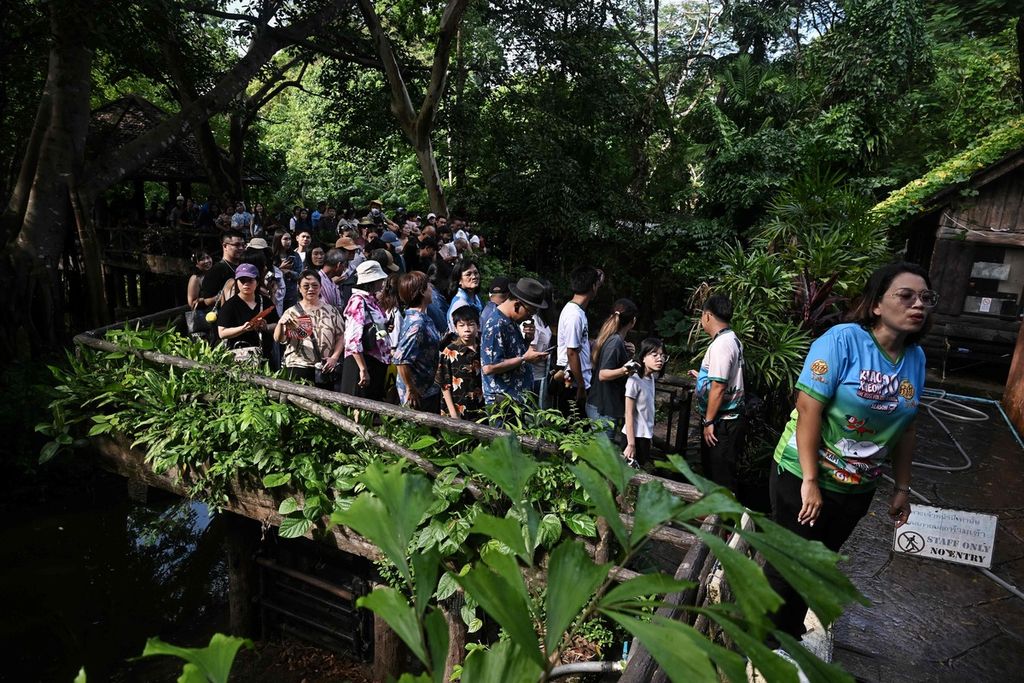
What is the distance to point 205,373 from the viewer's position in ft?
17.0

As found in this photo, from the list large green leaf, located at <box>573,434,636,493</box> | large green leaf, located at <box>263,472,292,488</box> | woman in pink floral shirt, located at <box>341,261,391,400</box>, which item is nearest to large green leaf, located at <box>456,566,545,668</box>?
large green leaf, located at <box>573,434,636,493</box>

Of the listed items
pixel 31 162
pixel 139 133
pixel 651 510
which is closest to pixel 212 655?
pixel 651 510

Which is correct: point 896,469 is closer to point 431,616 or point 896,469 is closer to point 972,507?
point 431,616

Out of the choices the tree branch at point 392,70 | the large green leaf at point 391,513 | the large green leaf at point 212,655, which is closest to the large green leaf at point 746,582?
the large green leaf at point 391,513

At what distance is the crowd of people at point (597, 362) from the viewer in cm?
263

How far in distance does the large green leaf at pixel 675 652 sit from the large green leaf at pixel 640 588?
0.15ft

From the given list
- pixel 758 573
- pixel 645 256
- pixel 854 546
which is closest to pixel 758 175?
→ pixel 645 256

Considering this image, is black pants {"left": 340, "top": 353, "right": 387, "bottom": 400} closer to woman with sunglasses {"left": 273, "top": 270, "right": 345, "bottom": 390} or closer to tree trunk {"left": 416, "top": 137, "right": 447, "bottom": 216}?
woman with sunglasses {"left": 273, "top": 270, "right": 345, "bottom": 390}

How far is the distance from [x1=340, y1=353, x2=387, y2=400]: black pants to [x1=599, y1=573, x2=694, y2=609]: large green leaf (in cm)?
476

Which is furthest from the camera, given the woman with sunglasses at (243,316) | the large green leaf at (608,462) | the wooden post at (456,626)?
the woman with sunglasses at (243,316)

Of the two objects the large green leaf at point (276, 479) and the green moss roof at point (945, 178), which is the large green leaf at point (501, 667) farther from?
the green moss roof at point (945, 178)

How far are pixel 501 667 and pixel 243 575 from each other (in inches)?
240

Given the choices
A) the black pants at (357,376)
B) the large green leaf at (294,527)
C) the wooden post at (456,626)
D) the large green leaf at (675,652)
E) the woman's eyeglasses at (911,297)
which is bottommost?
the wooden post at (456,626)

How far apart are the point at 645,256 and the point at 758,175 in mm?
2908
